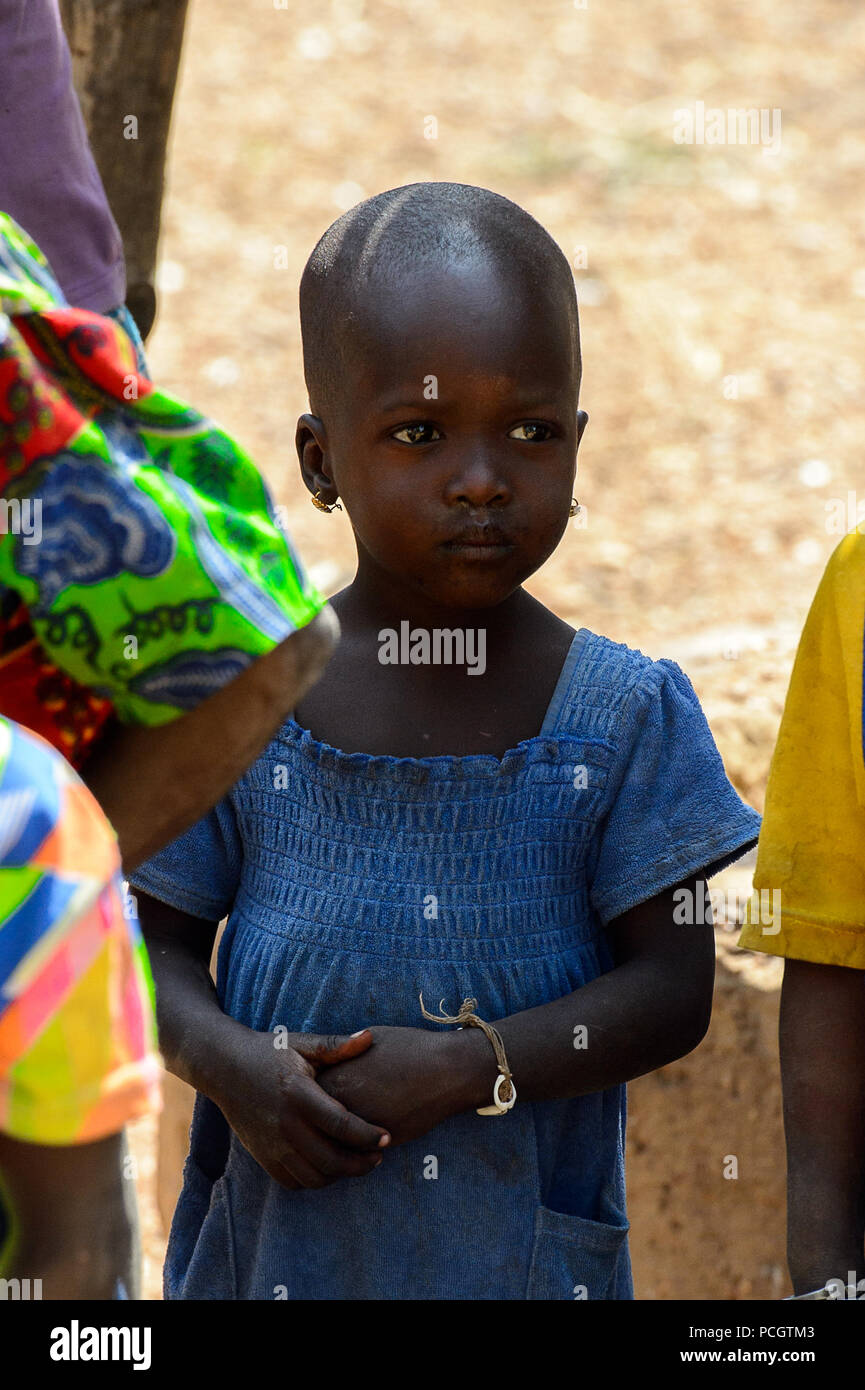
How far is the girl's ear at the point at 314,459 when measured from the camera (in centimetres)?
196

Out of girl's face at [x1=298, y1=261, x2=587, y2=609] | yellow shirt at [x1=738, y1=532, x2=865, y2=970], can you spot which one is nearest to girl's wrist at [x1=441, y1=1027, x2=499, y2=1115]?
yellow shirt at [x1=738, y1=532, x2=865, y2=970]

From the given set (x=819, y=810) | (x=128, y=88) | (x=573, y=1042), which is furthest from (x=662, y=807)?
(x=128, y=88)

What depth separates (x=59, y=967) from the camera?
104 cm

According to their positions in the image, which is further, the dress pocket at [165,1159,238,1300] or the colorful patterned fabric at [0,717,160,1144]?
the dress pocket at [165,1159,238,1300]

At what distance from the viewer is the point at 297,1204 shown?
1885 mm

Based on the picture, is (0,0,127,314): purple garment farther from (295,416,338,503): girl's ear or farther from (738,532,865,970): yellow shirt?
(738,532,865,970): yellow shirt

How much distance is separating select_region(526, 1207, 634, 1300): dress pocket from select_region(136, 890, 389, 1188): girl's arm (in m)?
0.22

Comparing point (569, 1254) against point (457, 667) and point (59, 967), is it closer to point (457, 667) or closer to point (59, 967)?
point (457, 667)

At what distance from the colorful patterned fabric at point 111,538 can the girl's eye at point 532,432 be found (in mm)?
615

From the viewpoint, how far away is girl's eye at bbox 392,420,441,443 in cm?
184

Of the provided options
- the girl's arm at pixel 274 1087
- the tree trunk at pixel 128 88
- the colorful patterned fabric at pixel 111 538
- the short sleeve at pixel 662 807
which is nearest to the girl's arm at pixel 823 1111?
the short sleeve at pixel 662 807
